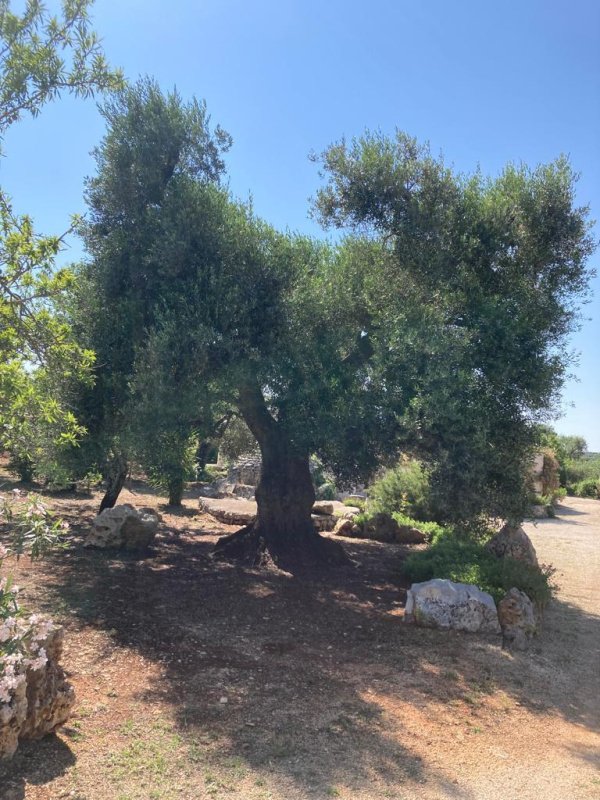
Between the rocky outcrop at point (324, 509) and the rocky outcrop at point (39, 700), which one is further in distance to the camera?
the rocky outcrop at point (324, 509)

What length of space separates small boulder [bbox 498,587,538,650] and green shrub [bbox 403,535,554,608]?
13.1 inches

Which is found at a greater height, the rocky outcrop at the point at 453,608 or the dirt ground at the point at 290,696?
the rocky outcrop at the point at 453,608

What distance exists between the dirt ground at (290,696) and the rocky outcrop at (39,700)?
0.16m

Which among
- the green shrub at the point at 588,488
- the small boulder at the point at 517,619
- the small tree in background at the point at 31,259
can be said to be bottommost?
the small boulder at the point at 517,619

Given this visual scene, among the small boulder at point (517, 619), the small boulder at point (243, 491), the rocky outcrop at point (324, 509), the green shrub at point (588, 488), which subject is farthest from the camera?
the green shrub at point (588, 488)

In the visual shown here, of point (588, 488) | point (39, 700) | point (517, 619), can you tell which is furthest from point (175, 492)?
point (588, 488)

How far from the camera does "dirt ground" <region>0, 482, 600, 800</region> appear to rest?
4.44 metres

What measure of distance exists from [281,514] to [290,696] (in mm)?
5563

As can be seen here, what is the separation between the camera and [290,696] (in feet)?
19.4

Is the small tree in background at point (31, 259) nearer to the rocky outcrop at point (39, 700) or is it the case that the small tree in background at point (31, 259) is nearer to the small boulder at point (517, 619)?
the rocky outcrop at point (39, 700)

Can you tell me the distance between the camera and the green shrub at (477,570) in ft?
30.4

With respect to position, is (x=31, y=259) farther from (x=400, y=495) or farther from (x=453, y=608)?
(x=400, y=495)

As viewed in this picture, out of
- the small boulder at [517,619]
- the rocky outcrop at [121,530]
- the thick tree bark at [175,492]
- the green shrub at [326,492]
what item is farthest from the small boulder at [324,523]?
the small boulder at [517,619]

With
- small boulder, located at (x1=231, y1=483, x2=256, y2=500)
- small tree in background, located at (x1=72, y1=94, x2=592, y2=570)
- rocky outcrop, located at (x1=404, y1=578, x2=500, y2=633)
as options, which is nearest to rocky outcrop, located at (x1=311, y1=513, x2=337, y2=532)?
small boulder, located at (x1=231, y1=483, x2=256, y2=500)
